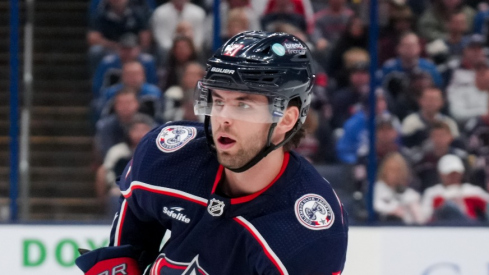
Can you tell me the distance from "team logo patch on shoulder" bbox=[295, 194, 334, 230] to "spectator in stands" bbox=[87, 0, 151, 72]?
2.35 meters

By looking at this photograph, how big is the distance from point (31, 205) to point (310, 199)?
7.94ft

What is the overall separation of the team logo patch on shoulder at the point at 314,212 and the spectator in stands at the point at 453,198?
211cm

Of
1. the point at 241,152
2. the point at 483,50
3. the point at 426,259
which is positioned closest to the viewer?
the point at 241,152

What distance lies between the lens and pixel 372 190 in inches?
155

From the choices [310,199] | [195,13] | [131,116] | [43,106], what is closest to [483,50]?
[195,13]

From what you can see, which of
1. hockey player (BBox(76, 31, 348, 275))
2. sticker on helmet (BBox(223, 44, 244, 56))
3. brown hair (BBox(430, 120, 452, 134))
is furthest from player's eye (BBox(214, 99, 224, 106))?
brown hair (BBox(430, 120, 452, 134))

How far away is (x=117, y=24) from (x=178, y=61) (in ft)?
1.17

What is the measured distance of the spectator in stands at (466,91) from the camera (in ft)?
13.2

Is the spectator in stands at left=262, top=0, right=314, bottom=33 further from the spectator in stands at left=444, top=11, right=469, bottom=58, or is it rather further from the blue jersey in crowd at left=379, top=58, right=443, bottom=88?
the spectator in stands at left=444, top=11, right=469, bottom=58

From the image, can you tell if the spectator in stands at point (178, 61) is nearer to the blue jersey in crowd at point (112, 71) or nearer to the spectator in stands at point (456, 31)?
the blue jersey in crowd at point (112, 71)

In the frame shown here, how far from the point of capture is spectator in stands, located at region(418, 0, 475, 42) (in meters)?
4.11

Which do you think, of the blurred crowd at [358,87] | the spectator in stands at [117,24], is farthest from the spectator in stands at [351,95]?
the spectator in stands at [117,24]

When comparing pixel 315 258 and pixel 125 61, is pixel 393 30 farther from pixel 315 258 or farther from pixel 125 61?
pixel 315 258

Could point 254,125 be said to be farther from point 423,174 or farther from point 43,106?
point 43,106
